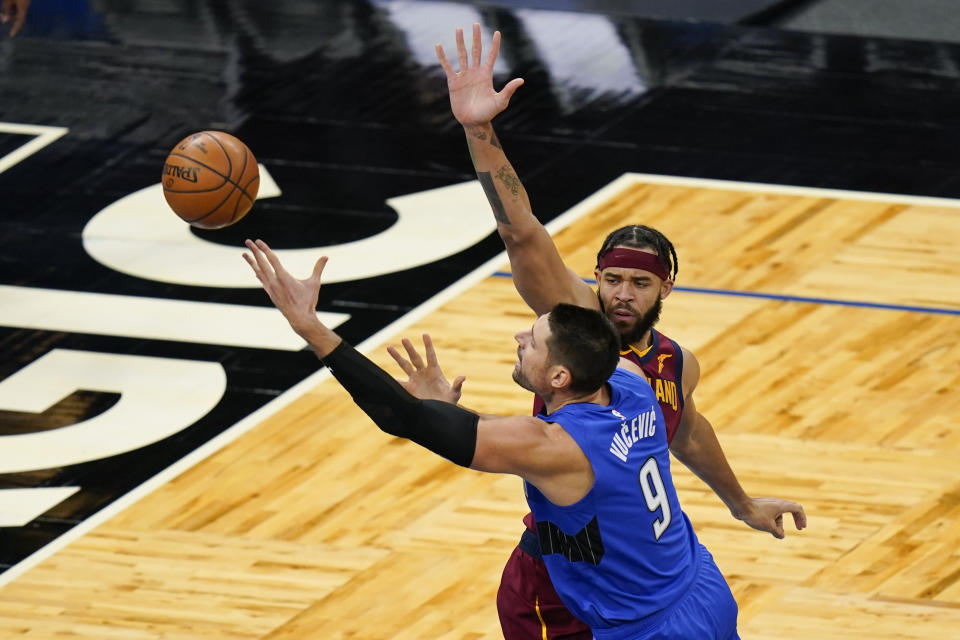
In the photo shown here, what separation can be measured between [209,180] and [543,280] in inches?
97.9

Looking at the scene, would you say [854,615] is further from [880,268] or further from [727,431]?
[880,268]

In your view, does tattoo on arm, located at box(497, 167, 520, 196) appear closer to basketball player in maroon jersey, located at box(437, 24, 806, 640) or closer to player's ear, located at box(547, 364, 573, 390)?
basketball player in maroon jersey, located at box(437, 24, 806, 640)

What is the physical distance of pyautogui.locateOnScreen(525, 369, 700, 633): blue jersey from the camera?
199 inches

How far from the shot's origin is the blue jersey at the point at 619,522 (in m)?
5.05

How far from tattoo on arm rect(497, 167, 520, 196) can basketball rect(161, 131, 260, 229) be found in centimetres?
228

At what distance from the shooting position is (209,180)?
7.62 meters

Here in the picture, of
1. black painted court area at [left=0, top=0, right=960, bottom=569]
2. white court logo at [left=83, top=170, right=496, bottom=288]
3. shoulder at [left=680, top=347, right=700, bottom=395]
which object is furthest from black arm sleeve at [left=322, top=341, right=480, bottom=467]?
white court logo at [left=83, top=170, right=496, bottom=288]

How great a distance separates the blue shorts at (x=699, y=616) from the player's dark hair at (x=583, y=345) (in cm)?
76

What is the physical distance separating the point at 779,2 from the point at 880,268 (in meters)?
5.42

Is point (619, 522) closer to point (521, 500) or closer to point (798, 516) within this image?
point (798, 516)

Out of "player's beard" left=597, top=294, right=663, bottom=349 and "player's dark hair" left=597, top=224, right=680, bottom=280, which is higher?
"player's dark hair" left=597, top=224, right=680, bottom=280

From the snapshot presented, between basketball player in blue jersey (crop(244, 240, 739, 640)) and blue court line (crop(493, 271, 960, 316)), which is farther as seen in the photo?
blue court line (crop(493, 271, 960, 316))

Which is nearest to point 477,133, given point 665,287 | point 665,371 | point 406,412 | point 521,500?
point 665,287

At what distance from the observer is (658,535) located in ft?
17.0
